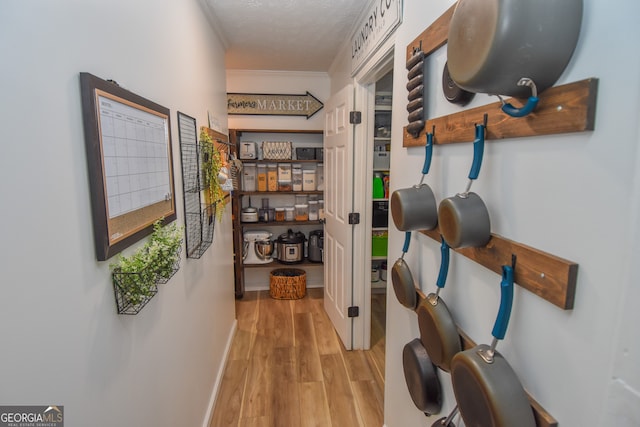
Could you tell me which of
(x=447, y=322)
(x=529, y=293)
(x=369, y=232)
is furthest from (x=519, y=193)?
(x=369, y=232)

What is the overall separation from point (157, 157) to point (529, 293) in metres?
1.26

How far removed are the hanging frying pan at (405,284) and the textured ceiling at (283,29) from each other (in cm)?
163

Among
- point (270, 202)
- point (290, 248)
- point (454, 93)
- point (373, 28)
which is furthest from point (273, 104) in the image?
point (454, 93)

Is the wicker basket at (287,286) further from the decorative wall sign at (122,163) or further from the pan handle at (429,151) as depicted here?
the pan handle at (429,151)


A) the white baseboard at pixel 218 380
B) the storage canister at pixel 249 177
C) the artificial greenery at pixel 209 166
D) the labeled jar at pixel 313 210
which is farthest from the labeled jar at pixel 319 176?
the artificial greenery at pixel 209 166

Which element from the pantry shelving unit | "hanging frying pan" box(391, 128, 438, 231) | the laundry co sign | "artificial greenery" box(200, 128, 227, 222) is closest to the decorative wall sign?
"artificial greenery" box(200, 128, 227, 222)

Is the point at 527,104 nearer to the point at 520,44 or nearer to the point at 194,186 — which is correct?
the point at 520,44

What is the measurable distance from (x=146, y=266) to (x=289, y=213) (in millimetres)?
2854

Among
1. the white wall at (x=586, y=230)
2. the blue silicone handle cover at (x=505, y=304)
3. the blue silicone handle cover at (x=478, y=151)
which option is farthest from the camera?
the blue silicone handle cover at (x=478, y=151)

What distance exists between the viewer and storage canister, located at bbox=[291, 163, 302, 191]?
378 cm

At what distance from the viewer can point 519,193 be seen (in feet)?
2.59

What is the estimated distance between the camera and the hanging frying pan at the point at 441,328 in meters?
1.04

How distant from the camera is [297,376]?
2461 millimetres

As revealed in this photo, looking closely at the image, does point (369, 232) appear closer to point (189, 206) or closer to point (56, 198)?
point (189, 206)
